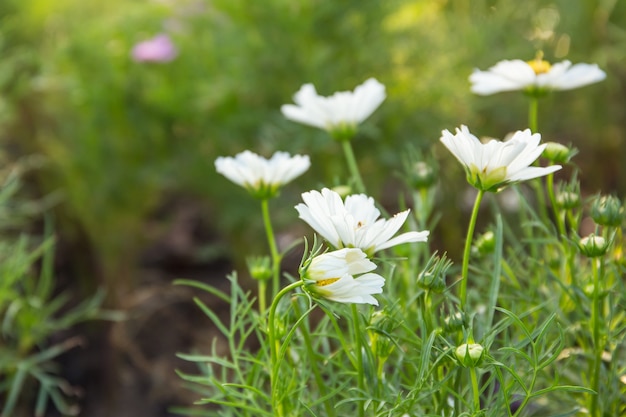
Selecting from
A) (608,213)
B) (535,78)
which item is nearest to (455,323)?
(608,213)

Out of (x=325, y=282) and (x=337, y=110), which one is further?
(x=337, y=110)

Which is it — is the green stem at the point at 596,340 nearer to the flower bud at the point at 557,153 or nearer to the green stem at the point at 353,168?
the flower bud at the point at 557,153

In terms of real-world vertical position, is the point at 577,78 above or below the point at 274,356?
above

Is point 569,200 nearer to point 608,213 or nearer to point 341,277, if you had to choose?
point 608,213

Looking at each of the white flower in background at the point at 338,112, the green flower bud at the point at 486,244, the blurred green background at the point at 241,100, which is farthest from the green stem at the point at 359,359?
the blurred green background at the point at 241,100

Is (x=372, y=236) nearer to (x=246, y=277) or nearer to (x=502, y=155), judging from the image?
(x=502, y=155)

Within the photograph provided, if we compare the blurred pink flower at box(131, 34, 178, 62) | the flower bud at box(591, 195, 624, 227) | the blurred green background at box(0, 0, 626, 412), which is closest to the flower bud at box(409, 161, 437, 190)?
the flower bud at box(591, 195, 624, 227)

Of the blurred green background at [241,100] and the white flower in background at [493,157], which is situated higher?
the white flower in background at [493,157]
